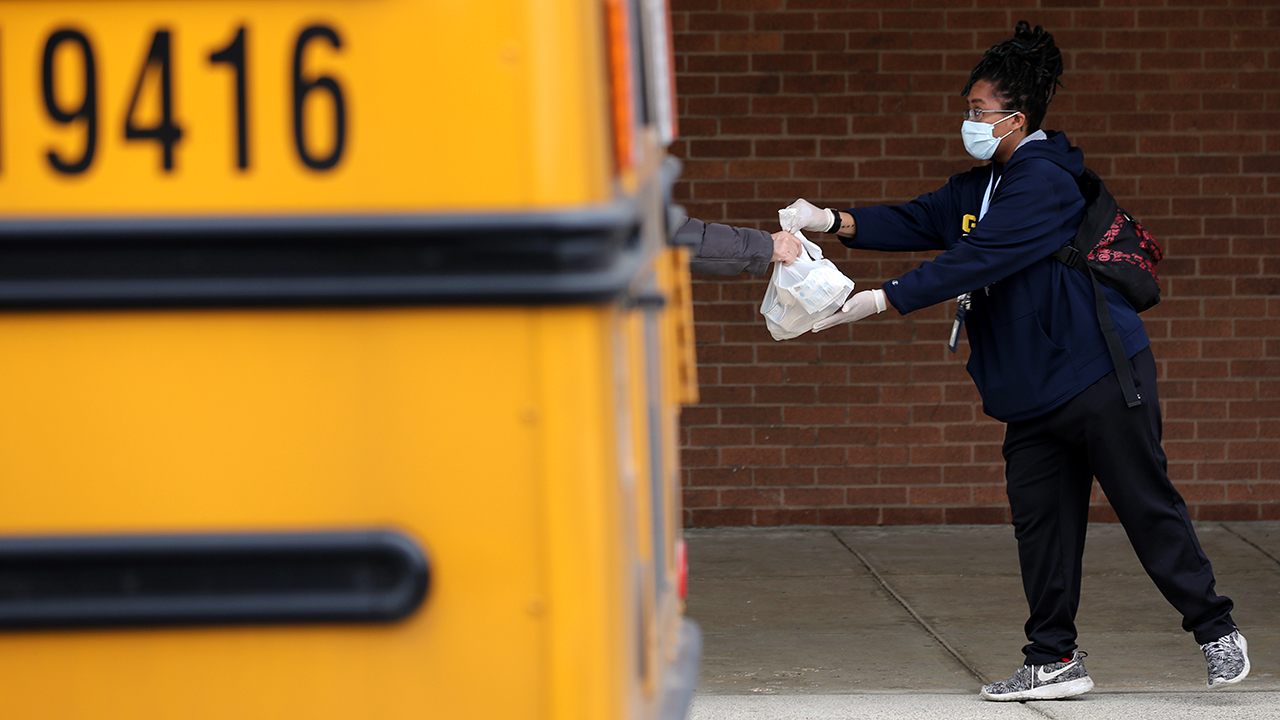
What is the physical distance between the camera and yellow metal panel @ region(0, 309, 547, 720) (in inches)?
62.4

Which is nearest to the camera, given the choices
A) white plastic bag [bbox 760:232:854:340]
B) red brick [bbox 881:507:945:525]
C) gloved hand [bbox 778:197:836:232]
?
white plastic bag [bbox 760:232:854:340]

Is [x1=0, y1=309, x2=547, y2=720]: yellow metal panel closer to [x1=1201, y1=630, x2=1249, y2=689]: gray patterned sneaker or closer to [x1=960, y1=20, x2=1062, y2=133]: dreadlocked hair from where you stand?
[x1=960, y1=20, x2=1062, y2=133]: dreadlocked hair

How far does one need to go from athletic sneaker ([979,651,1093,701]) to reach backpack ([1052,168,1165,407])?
84 cm

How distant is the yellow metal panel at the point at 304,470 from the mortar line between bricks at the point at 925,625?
9.96 ft

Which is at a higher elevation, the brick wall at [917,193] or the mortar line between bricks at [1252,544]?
the brick wall at [917,193]

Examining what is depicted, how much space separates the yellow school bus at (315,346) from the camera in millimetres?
1575

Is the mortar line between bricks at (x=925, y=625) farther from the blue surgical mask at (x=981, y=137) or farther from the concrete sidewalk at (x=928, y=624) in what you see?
the blue surgical mask at (x=981, y=137)

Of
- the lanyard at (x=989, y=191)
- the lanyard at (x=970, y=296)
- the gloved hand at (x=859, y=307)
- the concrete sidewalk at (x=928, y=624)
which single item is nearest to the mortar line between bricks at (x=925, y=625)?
the concrete sidewalk at (x=928, y=624)

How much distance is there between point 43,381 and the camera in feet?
5.23

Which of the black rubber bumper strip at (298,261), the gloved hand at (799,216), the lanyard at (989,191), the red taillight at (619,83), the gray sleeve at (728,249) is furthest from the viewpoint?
the lanyard at (989,191)

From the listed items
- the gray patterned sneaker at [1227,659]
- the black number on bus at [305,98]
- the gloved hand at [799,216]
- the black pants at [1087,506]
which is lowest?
the gray patterned sneaker at [1227,659]

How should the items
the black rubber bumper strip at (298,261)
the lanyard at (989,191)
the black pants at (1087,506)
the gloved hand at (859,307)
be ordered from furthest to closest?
the lanyard at (989,191) < the black pants at (1087,506) < the gloved hand at (859,307) < the black rubber bumper strip at (298,261)

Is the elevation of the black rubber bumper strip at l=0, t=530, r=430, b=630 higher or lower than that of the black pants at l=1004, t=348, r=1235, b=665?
higher

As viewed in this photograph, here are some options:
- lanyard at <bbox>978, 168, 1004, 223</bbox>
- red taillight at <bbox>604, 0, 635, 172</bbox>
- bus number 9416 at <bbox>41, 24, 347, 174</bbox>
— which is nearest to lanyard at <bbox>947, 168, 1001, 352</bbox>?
lanyard at <bbox>978, 168, 1004, 223</bbox>
